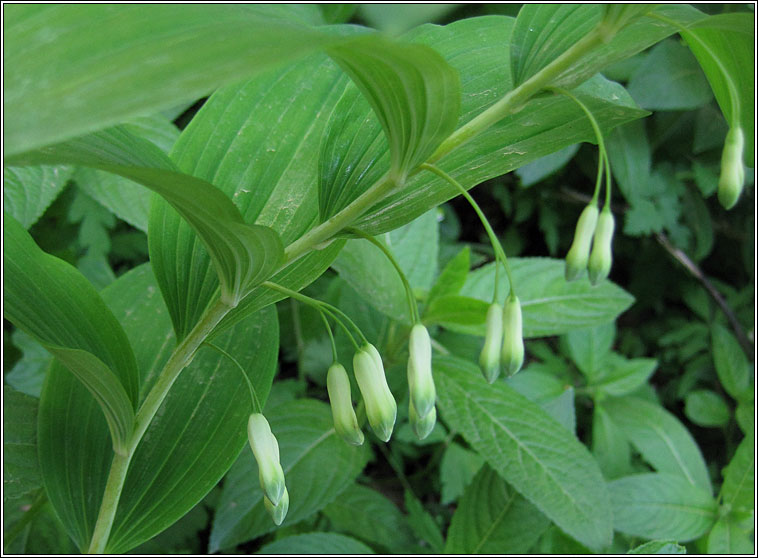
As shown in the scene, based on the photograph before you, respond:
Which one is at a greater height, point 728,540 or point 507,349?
point 507,349

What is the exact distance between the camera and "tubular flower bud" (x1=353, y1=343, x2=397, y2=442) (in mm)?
607

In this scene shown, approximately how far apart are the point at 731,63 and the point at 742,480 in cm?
89

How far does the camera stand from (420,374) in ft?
2.00

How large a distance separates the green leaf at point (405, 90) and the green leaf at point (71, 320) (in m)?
0.35

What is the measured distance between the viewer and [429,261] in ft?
3.99

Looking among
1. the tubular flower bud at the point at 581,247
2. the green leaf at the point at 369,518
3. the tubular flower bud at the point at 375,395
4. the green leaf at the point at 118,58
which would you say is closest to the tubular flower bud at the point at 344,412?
the tubular flower bud at the point at 375,395

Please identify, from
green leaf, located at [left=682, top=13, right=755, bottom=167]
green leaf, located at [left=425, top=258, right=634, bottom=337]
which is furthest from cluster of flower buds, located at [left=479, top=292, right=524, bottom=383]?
green leaf, located at [left=425, top=258, right=634, bottom=337]

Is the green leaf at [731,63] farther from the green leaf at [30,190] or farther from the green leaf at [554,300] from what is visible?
the green leaf at [30,190]

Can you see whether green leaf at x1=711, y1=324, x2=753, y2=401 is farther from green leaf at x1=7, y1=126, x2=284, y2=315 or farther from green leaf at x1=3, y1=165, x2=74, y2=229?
green leaf at x1=3, y1=165, x2=74, y2=229

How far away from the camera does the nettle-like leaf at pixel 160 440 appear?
2.76 ft

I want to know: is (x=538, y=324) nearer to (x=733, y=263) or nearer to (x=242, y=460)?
(x=242, y=460)

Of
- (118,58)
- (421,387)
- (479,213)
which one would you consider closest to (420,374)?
(421,387)

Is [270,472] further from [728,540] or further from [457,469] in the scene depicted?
[728,540]

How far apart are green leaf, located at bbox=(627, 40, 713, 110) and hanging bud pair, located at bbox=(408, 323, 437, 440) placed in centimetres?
117
